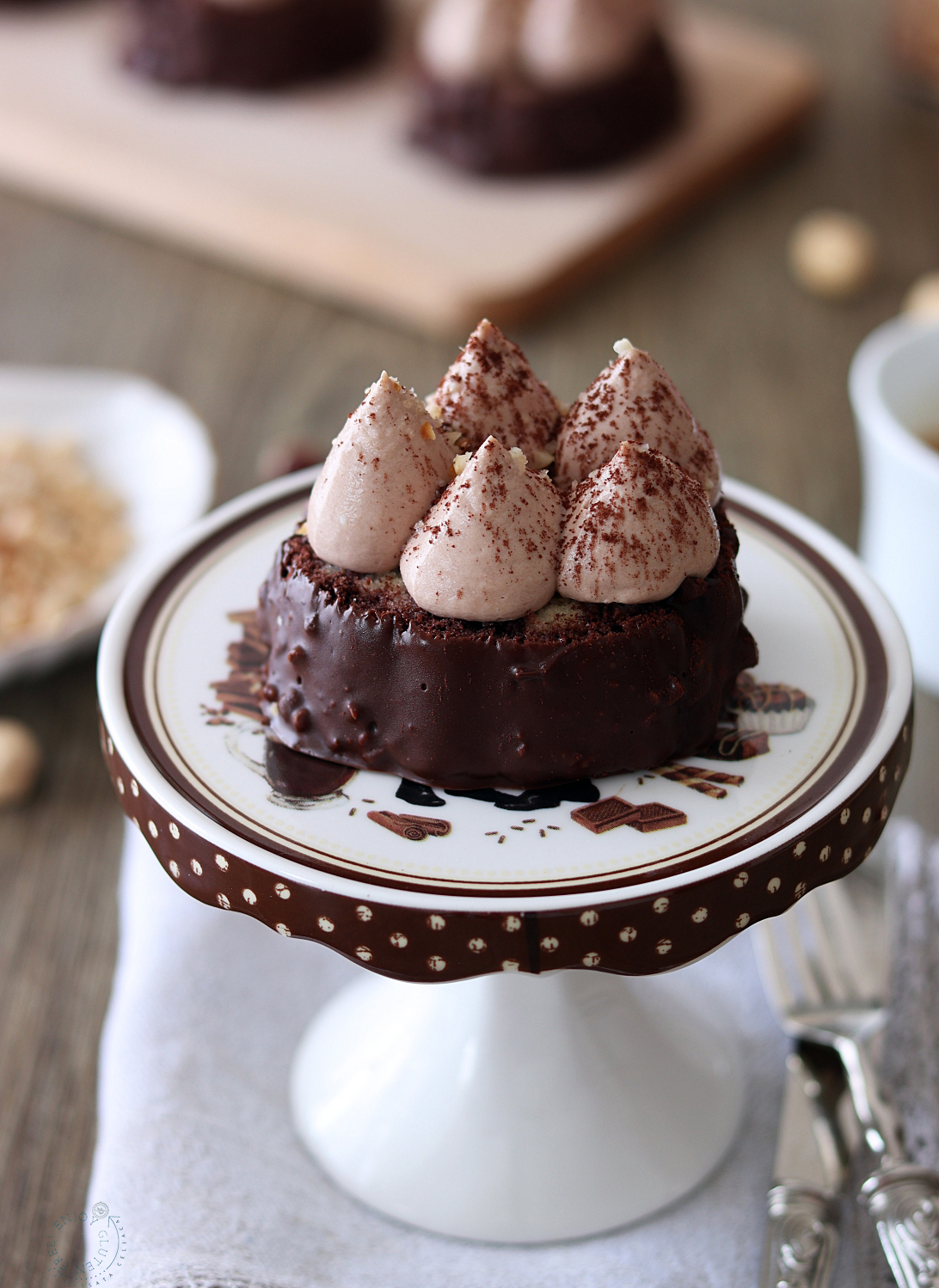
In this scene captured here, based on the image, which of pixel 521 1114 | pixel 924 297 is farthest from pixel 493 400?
pixel 924 297

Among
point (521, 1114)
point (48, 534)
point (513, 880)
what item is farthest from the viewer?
point (48, 534)

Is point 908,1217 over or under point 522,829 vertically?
under

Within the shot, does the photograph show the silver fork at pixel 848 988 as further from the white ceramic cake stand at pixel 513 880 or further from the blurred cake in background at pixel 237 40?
the blurred cake in background at pixel 237 40

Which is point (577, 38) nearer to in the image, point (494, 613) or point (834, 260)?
point (834, 260)

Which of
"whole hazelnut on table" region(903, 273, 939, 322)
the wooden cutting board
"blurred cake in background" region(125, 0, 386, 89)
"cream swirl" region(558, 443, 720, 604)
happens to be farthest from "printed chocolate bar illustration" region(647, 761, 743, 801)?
"blurred cake in background" region(125, 0, 386, 89)

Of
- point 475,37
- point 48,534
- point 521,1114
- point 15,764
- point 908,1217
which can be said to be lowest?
point 15,764

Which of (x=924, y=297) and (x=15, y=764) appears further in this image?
(x=924, y=297)

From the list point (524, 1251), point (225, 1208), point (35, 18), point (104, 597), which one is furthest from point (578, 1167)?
point (35, 18)
